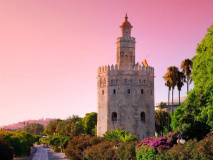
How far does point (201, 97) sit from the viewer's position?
22375 millimetres

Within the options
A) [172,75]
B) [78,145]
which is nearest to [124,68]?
[172,75]

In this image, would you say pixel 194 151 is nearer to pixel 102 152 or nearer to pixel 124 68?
pixel 102 152

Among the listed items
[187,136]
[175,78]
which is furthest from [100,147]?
[175,78]

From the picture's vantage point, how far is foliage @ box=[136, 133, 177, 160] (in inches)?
758

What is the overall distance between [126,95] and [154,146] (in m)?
28.4

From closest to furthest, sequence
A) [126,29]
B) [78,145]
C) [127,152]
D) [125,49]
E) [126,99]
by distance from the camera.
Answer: [127,152]
[78,145]
[126,99]
[125,49]
[126,29]

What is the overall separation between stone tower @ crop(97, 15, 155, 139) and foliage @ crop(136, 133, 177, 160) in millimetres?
26611

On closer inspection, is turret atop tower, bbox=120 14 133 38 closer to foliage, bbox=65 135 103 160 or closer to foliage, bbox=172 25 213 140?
foliage, bbox=65 135 103 160

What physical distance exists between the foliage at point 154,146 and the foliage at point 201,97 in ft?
8.95

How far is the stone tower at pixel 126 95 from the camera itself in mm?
47719

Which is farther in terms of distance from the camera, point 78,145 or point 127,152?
point 78,145

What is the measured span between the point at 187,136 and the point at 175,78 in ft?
62.9

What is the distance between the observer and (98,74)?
5100 centimetres

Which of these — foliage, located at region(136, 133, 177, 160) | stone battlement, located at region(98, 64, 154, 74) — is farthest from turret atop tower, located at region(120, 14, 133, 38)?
foliage, located at region(136, 133, 177, 160)
